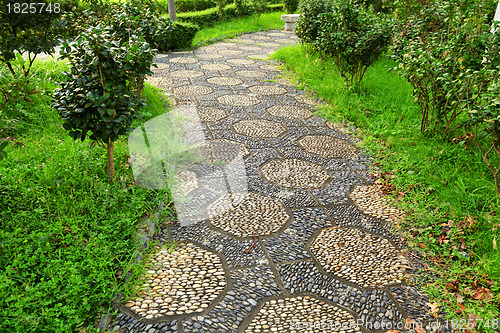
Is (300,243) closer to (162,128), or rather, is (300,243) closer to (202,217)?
(202,217)

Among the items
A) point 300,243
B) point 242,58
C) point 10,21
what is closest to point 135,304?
point 300,243

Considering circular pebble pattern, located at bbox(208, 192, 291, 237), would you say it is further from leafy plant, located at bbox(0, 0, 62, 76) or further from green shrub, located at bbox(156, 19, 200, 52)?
green shrub, located at bbox(156, 19, 200, 52)

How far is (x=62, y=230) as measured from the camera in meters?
2.29

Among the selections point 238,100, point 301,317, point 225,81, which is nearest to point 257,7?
point 225,81

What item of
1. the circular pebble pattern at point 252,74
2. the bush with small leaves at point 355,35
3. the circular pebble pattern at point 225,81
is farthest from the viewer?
the circular pebble pattern at point 252,74

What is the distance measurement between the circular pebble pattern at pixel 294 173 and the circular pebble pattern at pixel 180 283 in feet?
3.82

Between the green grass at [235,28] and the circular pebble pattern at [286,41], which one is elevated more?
the green grass at [235,28]

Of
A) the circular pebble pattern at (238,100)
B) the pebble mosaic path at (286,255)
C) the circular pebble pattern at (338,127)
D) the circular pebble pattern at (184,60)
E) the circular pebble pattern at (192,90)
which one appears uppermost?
the circular pebble pattern at (184,60)

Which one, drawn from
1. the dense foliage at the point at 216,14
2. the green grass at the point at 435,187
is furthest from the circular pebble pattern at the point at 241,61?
the dense foliage at the point at 216,14

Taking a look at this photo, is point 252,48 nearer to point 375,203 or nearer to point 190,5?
point 190,5

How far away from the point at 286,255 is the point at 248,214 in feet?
1.76

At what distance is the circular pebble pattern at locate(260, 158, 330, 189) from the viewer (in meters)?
3.23

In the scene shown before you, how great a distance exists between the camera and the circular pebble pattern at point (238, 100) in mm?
5105

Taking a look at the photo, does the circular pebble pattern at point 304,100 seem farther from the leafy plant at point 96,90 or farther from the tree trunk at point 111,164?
the tree trunk at point 111,164
